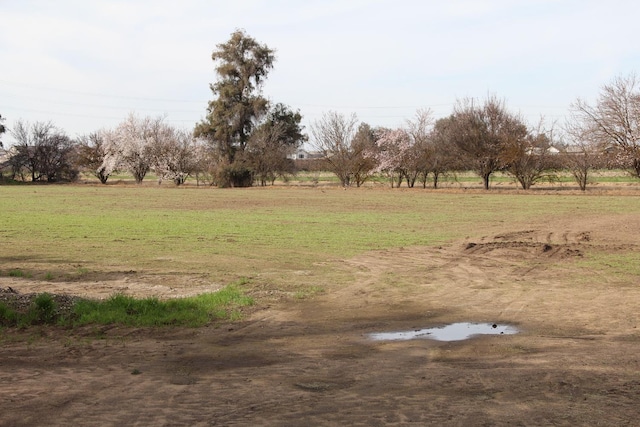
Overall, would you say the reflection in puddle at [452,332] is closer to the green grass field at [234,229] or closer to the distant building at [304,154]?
the green grass field at [234,229]

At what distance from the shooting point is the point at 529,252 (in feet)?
60.8

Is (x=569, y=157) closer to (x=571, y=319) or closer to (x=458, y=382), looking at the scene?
(x=571, y=319)

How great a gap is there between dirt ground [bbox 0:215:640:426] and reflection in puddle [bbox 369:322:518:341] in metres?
0.23

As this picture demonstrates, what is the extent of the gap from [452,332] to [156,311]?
4.72 m

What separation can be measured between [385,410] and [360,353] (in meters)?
2.44

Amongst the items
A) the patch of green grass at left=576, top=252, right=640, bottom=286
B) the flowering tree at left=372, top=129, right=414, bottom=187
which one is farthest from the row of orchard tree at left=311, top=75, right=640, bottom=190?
the patch of green grass at left=576, top=252, right=640, bottom=286

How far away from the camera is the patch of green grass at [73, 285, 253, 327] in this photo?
10516 millimetres

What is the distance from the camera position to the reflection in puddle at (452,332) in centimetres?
953

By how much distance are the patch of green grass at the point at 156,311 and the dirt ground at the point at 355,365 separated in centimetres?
41

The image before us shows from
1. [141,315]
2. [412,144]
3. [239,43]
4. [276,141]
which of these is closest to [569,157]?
[412,144]

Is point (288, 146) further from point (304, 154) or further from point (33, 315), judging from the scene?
point (33, 315)

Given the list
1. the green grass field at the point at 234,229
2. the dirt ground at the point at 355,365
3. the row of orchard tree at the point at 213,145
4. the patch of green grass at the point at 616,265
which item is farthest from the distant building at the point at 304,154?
the dirt ground at the point at 355,365

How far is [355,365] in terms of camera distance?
7.95 metres

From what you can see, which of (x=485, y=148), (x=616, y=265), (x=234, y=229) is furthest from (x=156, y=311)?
(x=485, y=148)
